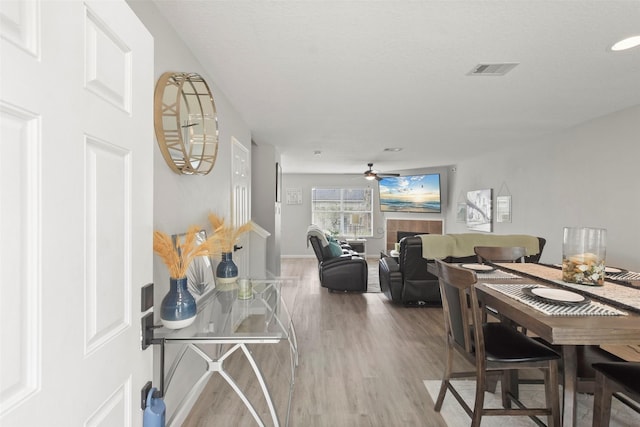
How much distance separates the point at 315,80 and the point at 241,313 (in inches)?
73.0

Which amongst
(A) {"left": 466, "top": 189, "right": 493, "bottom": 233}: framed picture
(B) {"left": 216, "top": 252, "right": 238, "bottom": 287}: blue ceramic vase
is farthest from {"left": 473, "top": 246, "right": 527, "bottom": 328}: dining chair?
(A) {"left": 466, "top": 189, "right": 493, "bottom": 233}: framed picture

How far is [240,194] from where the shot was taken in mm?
3543

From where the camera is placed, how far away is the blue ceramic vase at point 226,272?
2.16 metres

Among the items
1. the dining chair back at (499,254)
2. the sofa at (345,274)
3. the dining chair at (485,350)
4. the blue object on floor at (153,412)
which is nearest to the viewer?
the blue object on floor at (153,412)

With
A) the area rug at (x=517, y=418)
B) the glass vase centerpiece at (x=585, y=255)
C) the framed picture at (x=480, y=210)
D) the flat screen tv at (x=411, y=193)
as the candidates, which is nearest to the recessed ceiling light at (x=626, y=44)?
the glass vase centerpiece at (x=585, y=255)

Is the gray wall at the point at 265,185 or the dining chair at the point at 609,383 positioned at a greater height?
the gray wall at the point at 265,185

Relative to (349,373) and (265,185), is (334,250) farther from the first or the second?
(349,373)

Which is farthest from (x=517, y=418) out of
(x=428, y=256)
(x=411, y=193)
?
(x=411, y=193)

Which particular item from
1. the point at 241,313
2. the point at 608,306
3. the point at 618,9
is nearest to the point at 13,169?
the point at 241,313

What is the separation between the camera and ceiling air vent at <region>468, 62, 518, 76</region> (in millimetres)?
2350

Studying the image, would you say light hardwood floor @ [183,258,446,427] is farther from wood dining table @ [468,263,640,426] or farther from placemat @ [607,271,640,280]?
placemat @ [607,271,640,280]

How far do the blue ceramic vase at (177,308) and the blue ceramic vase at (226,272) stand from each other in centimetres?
67

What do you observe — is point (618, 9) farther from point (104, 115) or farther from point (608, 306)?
point (104, 115)

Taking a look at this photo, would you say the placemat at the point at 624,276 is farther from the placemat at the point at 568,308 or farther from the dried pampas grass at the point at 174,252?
the dried pampas grass at the point at 174,252
